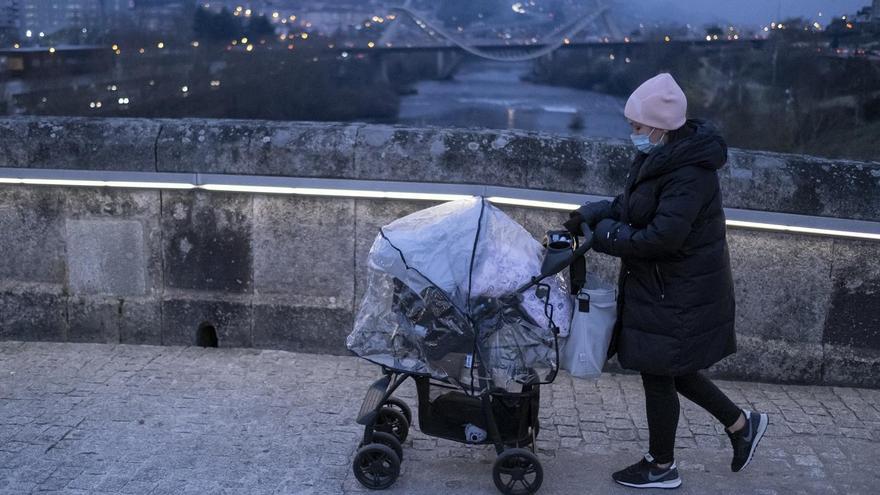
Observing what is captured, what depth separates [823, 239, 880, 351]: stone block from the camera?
4.67m

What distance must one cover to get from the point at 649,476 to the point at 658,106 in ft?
4.55

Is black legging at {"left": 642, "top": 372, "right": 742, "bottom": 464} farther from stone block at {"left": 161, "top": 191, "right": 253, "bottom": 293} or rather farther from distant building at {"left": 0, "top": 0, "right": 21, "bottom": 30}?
distant building at {"left": 0, "top": 0, "right": 21, "bottom": 30}

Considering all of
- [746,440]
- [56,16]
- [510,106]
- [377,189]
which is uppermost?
[56,16]

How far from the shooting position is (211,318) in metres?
5.19

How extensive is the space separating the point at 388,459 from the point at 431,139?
1.92 metres

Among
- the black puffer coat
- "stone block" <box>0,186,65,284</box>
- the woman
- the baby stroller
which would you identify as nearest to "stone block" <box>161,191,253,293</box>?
"stone block" <box>0,186,65,284</box>

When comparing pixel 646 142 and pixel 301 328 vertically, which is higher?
pixel 646 142

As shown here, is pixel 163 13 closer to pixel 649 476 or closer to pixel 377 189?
pixel 377 189

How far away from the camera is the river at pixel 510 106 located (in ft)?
162

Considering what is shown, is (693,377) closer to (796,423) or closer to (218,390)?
(796,423)

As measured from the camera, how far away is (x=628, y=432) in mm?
4219

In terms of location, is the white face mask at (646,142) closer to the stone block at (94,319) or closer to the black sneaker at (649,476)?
the black sneaker at (649,476)

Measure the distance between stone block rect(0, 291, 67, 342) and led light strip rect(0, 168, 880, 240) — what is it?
2.03ft

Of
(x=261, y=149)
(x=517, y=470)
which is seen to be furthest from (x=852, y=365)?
(x=261, y=149)
